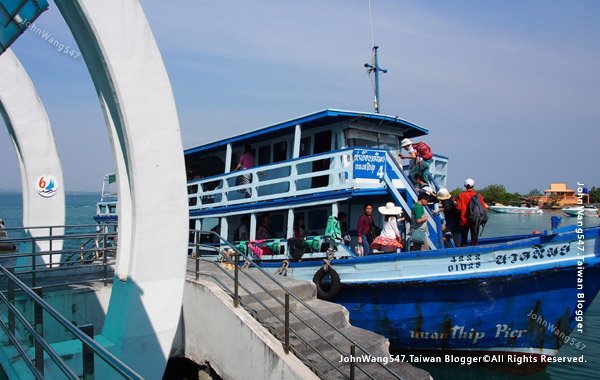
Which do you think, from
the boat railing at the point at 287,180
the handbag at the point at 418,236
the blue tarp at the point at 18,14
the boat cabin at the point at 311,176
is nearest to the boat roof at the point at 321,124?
the boat cabin at the point at 311,176

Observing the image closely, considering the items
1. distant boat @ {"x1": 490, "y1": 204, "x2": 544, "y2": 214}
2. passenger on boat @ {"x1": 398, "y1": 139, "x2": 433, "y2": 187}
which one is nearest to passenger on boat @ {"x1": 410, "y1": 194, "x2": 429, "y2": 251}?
passenger on boat @ {"x1": 398, "y1": 139, "x2": 433, "y2": 187}

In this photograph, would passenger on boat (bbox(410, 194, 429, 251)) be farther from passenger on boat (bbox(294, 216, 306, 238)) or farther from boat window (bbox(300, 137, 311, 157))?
boat window (bbox(300, 137, 311, 157))

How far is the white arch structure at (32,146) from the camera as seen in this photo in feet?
36.1

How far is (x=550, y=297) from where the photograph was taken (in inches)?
332

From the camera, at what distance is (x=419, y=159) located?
10922 millimetres

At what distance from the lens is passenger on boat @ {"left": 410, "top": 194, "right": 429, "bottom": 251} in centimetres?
958

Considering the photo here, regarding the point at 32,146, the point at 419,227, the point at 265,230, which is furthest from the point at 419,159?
the point at 32,146

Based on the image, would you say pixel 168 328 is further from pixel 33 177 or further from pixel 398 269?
pixel 33 177

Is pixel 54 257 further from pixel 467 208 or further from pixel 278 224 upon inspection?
pixel 467 208

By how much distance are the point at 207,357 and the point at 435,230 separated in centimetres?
533

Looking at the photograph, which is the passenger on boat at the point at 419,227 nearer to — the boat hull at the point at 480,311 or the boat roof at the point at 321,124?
the boat hull at the point at 480,311

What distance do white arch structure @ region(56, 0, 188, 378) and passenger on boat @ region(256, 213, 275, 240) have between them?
224 inches

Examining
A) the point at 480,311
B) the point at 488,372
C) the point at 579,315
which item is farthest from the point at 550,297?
the point at 488,372

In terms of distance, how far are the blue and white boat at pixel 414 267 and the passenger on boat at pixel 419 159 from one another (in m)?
0.57
